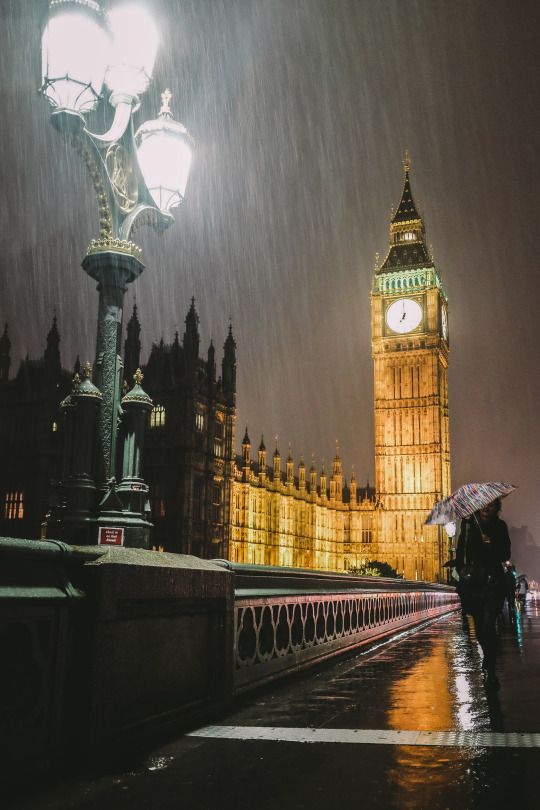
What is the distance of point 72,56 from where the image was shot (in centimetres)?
678

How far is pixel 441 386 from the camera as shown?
9562 centimetres

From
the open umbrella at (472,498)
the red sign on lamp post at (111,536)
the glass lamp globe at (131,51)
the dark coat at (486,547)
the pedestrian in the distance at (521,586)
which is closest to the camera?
the red sign on lamp post at (111,536)

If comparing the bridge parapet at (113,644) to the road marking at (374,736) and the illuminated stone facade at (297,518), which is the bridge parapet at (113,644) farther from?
the illuminated stone facade at (297,518)

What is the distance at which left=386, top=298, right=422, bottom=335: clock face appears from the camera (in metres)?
95.6

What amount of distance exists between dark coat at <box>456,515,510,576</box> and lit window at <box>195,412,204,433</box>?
49.4 m

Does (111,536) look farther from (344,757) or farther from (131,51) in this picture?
(131,51)

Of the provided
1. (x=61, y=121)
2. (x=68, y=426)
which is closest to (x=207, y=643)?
(x=68, y=426)

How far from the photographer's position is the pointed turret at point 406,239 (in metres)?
100

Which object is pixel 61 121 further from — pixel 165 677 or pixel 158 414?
pixel 158 414

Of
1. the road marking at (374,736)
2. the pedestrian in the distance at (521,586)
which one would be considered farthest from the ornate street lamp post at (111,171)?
the pedestrian in the distance at (521,586)

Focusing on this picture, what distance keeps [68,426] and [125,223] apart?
2061 millimetres

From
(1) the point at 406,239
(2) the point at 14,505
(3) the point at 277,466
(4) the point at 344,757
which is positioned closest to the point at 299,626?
(4) the point at 344,757

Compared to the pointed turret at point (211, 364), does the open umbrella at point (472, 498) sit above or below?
below

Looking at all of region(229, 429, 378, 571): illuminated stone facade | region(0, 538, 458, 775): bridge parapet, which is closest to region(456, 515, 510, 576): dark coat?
region(0, 538, 458, 775): bridge parapet
